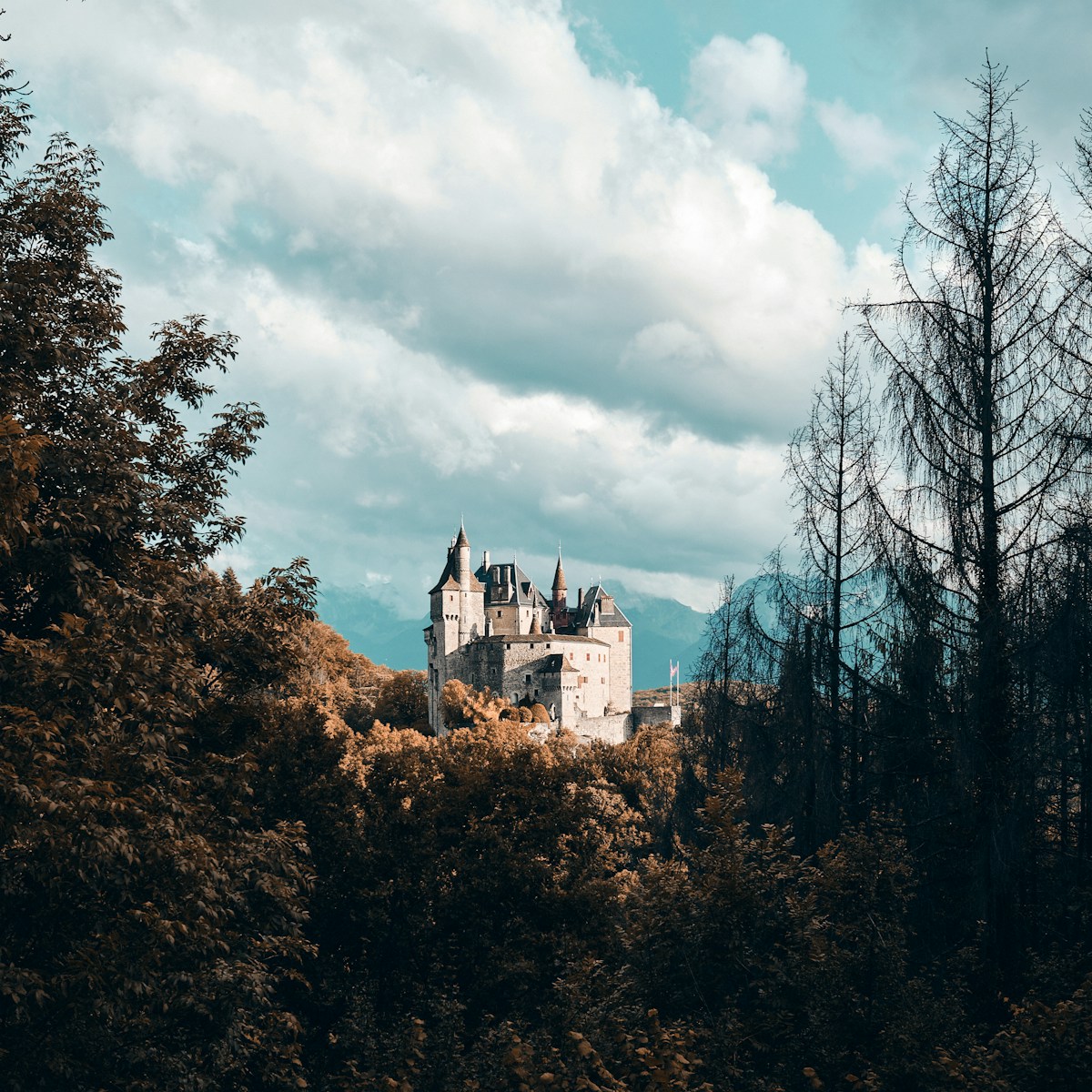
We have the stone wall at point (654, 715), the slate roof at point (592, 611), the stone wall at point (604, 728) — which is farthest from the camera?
the slate roof at point (592, 611)

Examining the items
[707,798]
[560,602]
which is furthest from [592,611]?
[707,798]

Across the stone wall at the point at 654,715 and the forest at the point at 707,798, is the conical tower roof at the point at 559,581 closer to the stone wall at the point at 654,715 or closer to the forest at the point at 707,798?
the stone wall at the point at 654,715

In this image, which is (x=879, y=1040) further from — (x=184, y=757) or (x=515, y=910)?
(x=515, y=910)

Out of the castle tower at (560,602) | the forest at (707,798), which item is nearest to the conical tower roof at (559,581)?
the castle tower at (560,602)

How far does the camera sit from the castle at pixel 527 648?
4011 inches

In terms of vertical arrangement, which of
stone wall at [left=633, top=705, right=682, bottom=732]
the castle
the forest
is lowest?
the forest

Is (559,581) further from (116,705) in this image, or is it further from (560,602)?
(116,705)

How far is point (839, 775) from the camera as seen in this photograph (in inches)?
749

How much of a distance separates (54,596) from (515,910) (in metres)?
16.6

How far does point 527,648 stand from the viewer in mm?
103062

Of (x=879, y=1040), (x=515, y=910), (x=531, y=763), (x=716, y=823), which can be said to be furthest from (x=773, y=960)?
(x=531, y=763)

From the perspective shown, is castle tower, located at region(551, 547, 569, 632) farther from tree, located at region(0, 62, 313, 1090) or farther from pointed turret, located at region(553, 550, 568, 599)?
tree, located at region(0, 62, 313, 1090)

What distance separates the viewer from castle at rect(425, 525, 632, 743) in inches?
4011

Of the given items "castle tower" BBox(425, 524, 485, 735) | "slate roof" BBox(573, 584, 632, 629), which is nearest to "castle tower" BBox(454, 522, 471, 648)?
"castle tower" BBox(425, 524, 485, 735)
